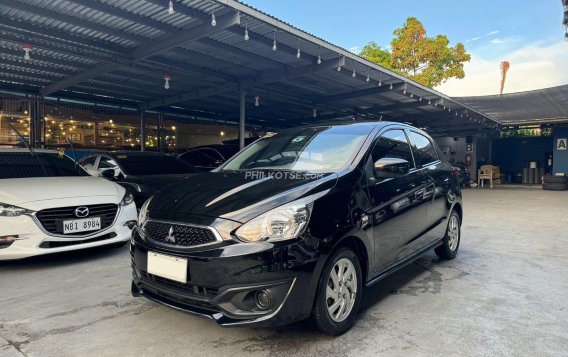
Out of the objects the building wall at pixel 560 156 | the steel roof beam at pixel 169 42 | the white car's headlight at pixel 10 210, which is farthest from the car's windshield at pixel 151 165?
the building wall at pixel 560 156

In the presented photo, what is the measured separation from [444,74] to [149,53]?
2211cm

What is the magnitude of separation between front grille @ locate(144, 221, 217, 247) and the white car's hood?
1973mm

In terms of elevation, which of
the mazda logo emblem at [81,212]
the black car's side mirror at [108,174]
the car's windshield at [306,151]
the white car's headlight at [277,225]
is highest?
the car's windshield at [306,151]

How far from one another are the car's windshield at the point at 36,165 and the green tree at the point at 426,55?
23615 millimetres

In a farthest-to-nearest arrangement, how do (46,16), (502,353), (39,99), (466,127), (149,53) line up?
(466,127) < (39,99) < (149,53) < (46,16) < (502,353)

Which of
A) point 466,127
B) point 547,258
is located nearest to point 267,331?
point 547,258

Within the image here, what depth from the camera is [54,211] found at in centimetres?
379

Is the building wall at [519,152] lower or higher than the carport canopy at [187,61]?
lower

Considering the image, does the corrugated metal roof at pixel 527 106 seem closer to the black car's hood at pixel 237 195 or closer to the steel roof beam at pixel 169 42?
the steel roof beam at pixel 169 42

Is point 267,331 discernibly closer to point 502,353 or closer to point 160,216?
point 160,216

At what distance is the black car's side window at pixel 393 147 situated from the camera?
10.1 ft

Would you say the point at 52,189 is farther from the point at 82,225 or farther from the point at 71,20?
the point at 71,20

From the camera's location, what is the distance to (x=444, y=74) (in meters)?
25.0

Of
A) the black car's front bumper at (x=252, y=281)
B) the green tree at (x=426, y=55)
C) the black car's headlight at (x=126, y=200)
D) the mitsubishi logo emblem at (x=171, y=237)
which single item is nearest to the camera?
the black car's front bumper at (x=252, y=281)
